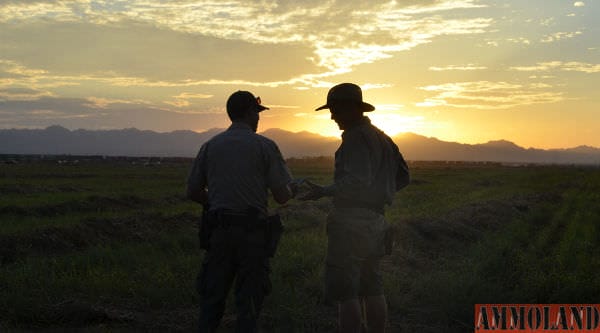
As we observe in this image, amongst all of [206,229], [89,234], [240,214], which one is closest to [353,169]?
[240,214]

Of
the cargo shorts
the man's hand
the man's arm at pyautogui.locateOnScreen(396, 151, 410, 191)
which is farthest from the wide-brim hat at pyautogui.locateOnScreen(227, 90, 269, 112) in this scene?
the man's arm at pyautogui.locateOnScreen(396, 151, 410, 191)

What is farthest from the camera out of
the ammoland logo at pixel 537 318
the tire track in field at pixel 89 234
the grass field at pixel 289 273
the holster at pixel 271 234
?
the tire track in field at pixel 89 234

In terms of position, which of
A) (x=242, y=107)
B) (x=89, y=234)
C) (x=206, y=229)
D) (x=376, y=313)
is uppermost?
(x=242, y=107)

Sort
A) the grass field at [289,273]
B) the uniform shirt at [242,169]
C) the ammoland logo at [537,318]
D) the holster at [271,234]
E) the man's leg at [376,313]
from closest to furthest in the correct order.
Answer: the uniform shirt at [242,169], the holster at [271,234], the man's leg at [376,313], the ammoland logo at [537,318], the grass field at [289,273]

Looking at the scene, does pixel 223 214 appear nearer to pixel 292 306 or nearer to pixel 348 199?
pixel 348 199

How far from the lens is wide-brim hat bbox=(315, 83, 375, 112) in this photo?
4875 millimetres

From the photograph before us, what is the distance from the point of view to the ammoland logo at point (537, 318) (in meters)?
6.37

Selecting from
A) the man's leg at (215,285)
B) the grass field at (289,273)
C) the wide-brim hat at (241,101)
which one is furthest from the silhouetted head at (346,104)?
the grass field at (289,273)

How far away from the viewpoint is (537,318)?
6.91 m

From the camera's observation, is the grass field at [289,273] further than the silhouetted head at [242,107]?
Yes

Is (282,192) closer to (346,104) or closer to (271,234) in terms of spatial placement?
(271,234)

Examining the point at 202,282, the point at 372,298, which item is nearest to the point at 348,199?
the point at 372,298

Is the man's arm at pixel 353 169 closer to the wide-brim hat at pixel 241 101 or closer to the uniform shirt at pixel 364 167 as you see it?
the uniform shirt at pixel 364 167

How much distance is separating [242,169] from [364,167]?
3.19 ft
